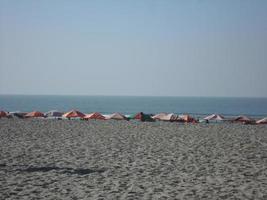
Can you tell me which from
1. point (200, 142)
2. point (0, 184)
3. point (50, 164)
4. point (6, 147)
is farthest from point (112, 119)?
point (0, 184)

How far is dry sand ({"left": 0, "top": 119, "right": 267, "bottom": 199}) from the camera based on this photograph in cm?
828

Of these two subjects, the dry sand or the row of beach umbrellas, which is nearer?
the dry sand

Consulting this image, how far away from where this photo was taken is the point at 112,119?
Answer: 40188mm

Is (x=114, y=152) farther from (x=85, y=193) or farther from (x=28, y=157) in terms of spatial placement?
(x=85, y=193)

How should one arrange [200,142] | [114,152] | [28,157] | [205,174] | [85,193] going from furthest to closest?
1. [200,142]
2. [114,152]
3. [28,157]
4. [205,174]
5. [85,193]

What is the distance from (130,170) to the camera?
11.0m

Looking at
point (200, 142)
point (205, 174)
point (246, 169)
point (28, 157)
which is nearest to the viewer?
point (205, 174)

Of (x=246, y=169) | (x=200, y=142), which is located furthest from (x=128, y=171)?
(x=200, y=142)

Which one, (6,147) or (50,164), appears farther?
(6,147)

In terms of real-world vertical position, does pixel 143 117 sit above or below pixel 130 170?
below

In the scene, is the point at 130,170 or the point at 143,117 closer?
the point at 130,170

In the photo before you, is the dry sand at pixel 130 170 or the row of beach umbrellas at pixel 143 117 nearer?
the dry sand at pixel 130 170

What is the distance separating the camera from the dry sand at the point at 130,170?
27.2 feet

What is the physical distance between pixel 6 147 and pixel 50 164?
4477 millimetres
